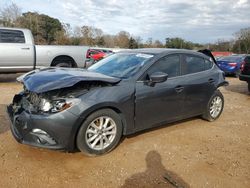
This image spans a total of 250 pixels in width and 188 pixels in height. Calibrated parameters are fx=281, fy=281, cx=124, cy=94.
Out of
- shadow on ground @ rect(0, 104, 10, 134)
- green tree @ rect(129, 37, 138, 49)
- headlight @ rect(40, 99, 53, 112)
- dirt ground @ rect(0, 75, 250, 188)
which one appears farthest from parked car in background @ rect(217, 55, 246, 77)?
green tree @ rect(129, 37, 138, 49)

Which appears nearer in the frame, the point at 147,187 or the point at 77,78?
the point at 147,187

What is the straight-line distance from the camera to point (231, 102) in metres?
8.24

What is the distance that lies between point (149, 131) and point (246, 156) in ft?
5.42

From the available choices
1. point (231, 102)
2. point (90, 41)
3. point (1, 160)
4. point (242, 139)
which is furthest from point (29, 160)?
point (90, 41)

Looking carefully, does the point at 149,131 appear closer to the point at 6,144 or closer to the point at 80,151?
the point at 80,151

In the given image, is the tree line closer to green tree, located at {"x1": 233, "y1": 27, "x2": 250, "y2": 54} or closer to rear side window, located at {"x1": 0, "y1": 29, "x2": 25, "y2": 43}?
green tree, located at {"x1": 233, "y1": 27, "x2": 250, "y2": 54}

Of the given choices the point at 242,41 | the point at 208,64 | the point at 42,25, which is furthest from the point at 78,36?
the point at 208,64

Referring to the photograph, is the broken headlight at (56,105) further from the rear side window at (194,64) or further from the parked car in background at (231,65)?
the parked car in background at (231,65)

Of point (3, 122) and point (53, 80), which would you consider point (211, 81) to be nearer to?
point (53, 80)

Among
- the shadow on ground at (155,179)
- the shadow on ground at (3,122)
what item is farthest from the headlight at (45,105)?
the shadow on ground at (3,122)

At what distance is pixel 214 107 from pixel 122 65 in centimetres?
240

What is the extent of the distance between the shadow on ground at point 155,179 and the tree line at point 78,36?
33049 mm

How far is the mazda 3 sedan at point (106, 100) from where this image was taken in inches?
144

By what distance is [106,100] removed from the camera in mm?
3916
